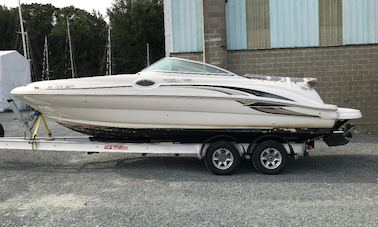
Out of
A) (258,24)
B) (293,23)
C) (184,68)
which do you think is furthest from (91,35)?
(184,68)

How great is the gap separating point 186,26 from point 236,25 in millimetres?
1334

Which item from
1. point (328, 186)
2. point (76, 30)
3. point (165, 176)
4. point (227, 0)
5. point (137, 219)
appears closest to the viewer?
point (137, 219)

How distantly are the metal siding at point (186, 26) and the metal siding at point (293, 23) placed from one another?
195cm

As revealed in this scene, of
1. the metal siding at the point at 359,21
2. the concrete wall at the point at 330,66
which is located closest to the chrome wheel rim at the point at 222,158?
the concrete wall at the point at 330,66

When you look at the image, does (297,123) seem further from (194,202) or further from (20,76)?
(20,76)

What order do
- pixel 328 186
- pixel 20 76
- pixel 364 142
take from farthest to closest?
pixel 20 76, pixel 364 142, pixel 328 186

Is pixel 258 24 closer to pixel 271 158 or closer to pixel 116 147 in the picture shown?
pixel 271 158

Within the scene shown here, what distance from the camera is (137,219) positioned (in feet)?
20.0

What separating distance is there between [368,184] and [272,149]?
5.53 ft

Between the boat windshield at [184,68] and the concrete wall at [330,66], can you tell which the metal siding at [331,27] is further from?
the boat windshield at [184,68]

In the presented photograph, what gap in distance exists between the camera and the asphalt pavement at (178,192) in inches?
242

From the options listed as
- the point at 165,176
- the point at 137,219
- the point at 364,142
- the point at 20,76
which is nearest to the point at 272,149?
the point at 165,176

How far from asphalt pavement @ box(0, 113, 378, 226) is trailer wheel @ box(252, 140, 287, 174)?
6.6 inches

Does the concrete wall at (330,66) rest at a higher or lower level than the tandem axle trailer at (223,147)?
higher
